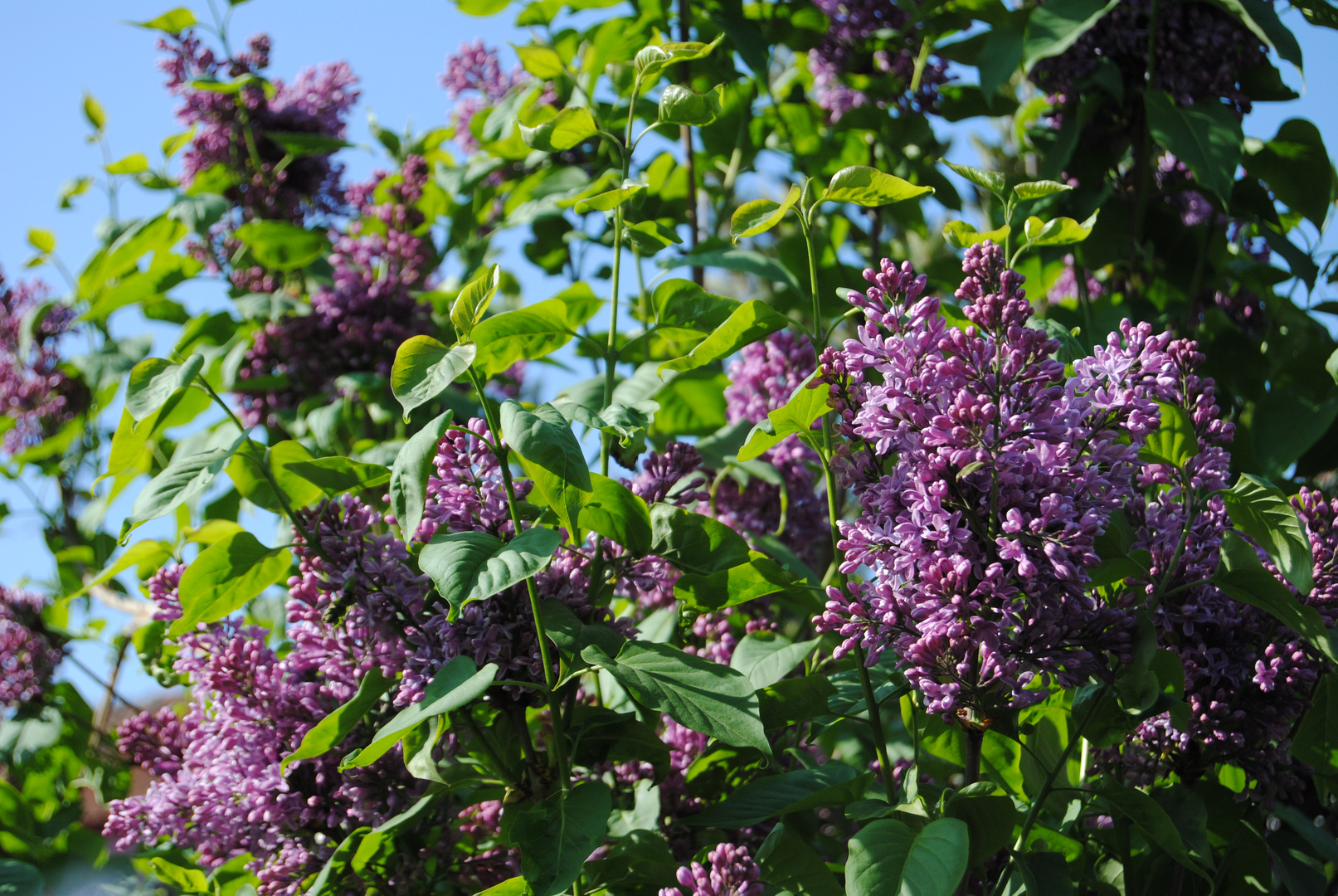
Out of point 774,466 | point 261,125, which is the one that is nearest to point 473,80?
point 261,125

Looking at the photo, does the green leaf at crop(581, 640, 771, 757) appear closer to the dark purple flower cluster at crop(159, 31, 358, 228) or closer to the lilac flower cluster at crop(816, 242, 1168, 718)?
the lilac flower cluster at crop(816, 242, 1168, 718)

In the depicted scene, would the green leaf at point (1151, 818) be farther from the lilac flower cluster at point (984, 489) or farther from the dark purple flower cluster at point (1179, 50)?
the dark purple flower cluster at point (1179, 50)

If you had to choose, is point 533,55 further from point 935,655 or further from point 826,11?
point 935,655

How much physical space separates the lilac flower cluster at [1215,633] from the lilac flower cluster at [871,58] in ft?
4.32

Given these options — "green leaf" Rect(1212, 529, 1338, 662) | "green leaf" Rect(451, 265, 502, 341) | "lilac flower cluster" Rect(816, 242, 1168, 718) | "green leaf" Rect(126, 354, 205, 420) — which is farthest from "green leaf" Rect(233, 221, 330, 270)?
"green leaf" Rect(1212, 529, 1338, 662)

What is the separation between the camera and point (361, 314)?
2359mm

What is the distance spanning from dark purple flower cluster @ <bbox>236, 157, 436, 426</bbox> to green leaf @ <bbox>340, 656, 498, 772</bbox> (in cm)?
129

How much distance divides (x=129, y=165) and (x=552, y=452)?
201 cm

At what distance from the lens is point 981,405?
3.41ft

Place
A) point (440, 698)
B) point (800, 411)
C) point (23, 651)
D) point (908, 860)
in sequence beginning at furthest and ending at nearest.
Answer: point (23, 651)
point (800, 411)
point (440, 698)
point (908, 860)

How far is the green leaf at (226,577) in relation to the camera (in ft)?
4.49

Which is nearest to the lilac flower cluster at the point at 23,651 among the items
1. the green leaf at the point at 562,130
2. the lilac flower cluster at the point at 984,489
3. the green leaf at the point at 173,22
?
the green leaf at the point at 173,22

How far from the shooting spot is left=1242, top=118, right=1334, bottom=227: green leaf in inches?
81.4

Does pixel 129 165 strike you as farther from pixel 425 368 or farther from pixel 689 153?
pixel 425 368
